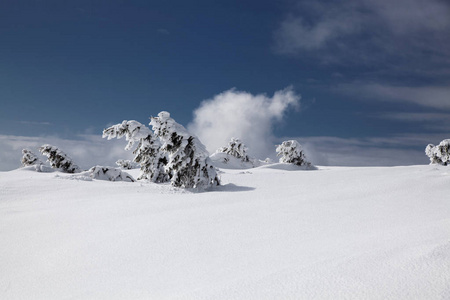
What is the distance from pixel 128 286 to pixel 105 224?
3007mm

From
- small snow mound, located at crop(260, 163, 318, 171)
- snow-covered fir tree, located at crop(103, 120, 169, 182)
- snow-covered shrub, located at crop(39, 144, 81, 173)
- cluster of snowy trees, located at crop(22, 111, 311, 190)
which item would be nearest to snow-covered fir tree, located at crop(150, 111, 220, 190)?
cluster of snowy trees, located at crop(22, 111, 311, 190)

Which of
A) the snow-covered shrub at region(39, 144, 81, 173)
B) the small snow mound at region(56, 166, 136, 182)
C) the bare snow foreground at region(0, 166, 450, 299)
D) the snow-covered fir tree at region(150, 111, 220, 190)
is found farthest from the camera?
the snow-covered shrub at region(39, 144, 81, 173)

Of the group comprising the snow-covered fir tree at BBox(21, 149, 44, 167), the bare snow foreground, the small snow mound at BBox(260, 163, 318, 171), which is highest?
the snow-covered fir tree at BBox(21, 149, 44, 167)

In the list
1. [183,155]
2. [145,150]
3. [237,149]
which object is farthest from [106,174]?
[237,149]

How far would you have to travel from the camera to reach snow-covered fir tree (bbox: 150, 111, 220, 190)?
38.1 ft

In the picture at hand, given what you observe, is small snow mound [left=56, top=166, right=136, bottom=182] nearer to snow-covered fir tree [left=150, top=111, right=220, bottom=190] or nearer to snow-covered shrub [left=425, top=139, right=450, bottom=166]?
snow-covered fir tree [left=150, top=111, right=220, bottom=190]

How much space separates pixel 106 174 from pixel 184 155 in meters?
5.75

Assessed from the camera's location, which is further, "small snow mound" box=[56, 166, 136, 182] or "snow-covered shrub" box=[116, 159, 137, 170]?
"snow-covered shrub" box=[116, 159, 137, 170]

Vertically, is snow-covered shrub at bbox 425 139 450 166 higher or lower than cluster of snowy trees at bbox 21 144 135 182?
higher

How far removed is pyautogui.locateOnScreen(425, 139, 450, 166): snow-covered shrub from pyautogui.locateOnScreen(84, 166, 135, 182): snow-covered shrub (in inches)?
1112

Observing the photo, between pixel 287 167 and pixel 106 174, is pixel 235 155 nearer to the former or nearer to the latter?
pixel 287 167

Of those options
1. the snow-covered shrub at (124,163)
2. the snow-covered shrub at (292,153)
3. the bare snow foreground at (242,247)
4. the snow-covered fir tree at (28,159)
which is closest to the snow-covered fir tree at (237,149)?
the snow-covered shrub at (292,153)

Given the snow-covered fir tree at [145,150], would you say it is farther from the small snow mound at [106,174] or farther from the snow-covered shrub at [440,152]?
the snow-covered shrub at [440,152]

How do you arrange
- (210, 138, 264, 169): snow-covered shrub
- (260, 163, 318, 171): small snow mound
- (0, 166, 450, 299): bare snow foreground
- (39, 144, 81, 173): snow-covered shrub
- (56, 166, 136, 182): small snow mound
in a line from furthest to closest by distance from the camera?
(210, 138, 264, 169): snow-covered shrub
(260, 163, 318, 171): small snow mound
(39, 144, 81, 173): snow-covered shrub
(56, 166, 136, 182): small snow mound
(0, 166, 450, 299): bare snow foreground
